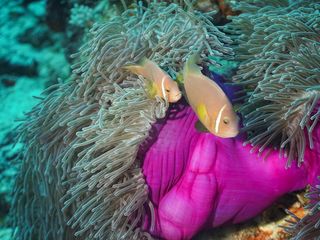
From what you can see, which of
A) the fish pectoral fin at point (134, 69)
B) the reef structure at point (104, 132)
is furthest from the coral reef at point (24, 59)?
the fish pectoral fin at point (134, 69)

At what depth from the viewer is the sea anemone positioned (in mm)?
1903

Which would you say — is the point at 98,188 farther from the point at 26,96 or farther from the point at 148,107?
the point at 26,96

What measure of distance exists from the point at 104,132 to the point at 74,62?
272 centimetres

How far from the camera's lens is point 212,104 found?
1.50 meters

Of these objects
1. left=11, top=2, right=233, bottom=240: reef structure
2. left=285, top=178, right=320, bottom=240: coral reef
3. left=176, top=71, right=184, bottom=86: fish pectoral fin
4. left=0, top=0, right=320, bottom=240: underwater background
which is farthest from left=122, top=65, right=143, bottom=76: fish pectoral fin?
left=285, top=178, right=320, bottom=240: coral reef

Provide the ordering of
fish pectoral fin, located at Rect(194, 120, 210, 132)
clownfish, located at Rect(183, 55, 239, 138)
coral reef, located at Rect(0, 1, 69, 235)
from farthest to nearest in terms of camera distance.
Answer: coral reef, located at Rect(0, 1, 69, 235), fish pectoral fin, located at Rect(194, 120, 210, 132), clownfish, located at Rect(183, 55, 239, 138)

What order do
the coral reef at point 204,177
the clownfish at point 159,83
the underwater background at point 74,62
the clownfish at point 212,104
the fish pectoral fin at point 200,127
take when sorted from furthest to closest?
the underwater background at point 74,62, the coral reef at point 204,177, the fish pectoral fin at point 200,127, the clownfish at point 159,83, the clownfish at point 212,104

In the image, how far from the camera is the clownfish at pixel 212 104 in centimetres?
147

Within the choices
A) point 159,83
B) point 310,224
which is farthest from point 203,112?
point 310,224

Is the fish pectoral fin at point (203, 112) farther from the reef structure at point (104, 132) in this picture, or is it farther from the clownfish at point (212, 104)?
the reef structure at point (104, 132)

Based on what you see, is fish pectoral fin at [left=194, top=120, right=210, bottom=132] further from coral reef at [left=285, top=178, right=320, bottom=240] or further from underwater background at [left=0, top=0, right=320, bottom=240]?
coral reef at [left=285, top=178, right=320, bottom=240]

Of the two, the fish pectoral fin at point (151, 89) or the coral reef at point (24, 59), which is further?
the coral reef at point (24, 59)

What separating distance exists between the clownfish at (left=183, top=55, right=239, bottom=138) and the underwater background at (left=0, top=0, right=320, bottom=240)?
52 cm

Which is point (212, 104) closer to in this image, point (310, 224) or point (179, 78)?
point (179, 78)
